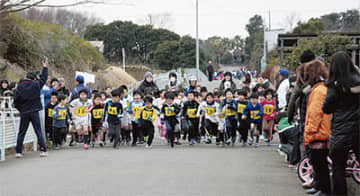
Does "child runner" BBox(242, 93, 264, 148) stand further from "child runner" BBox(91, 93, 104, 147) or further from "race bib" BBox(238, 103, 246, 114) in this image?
"child runner" BBox(91, 93, 104, 147)

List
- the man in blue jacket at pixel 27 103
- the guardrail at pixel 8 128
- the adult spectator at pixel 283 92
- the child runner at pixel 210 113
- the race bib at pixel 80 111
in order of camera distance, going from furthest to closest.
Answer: the child runner at pixel 210 113 → the race bib at pixel 80 111 → the adult spectator at pixel 283 92 → the man in blue jacket at pixel 27 103 → the guardrail at pixel 8 128

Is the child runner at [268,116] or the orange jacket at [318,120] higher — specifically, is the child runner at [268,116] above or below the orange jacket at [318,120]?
below

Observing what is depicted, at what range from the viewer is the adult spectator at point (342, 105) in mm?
5953

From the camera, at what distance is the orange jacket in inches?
253

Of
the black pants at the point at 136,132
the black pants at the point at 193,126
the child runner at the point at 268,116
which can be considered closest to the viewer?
the child runner at the point at 268,116

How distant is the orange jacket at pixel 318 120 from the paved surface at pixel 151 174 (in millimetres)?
1166

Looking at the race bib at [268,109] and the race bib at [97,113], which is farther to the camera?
the race bib at [97,113]

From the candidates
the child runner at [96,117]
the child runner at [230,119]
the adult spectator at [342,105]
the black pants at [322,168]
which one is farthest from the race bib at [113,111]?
the adult spectator at [342,105]

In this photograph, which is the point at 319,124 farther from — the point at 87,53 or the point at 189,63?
the point at 189,63

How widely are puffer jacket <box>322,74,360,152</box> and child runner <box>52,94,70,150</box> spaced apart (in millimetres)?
9208

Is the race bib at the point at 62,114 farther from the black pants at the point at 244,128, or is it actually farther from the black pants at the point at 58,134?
the black pants at the point at 244,128

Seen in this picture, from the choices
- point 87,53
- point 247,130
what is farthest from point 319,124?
point 87,53

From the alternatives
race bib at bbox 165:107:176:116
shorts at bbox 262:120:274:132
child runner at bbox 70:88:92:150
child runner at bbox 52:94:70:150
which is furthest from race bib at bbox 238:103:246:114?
child runner at bbox 52:94:70:150

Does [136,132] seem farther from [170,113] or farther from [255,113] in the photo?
[255,113]
